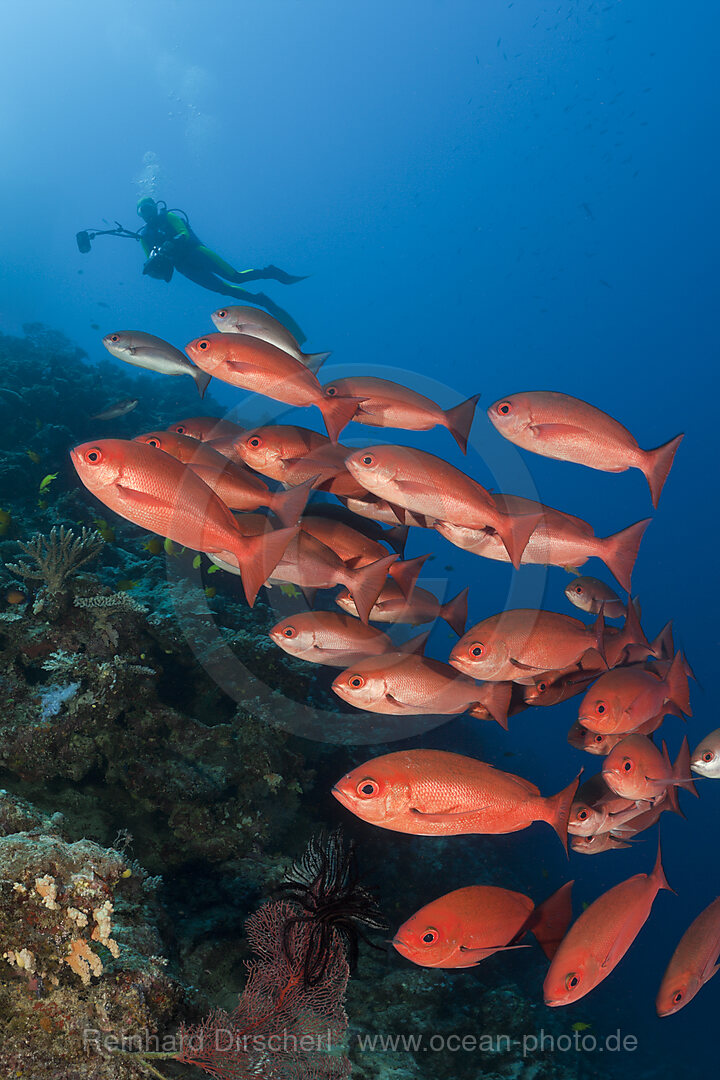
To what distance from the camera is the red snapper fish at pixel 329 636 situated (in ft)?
10.3

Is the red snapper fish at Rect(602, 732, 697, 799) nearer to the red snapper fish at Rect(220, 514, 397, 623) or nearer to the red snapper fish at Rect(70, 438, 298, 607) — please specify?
the red snapper fish at Rect(220, 514, 397, 623)

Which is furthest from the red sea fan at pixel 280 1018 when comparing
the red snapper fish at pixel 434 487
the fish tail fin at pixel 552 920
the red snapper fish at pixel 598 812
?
the red snapper fish at pixel 434 487

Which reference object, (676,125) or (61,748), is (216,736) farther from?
(676,125)

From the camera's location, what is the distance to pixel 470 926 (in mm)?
2455

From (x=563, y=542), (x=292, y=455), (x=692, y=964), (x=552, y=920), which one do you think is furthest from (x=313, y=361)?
(x=692, y=964)

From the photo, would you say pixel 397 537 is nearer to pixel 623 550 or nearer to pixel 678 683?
pixel 623 550

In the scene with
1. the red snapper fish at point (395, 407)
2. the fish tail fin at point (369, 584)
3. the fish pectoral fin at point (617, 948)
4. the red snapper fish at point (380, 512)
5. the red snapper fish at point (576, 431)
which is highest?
the red snapper fish at point (395, 407)

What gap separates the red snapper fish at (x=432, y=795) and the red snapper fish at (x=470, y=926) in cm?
43

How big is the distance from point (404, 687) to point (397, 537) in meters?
1.20

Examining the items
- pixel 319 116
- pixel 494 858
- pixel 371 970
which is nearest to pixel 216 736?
pixel 371 970

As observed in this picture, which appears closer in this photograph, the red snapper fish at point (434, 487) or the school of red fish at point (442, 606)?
the school of red fish at point (442, 606)

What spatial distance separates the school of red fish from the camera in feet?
7.45

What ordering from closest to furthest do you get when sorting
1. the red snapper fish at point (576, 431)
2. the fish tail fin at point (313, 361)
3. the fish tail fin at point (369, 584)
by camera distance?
the fish tail fin at point (369, 584) → the red snapper fish at point (576, 431) → the fish tail fin at point (313, 361)

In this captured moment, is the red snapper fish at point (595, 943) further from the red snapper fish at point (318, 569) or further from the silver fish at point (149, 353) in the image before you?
the silver fish at point (149, 353)
